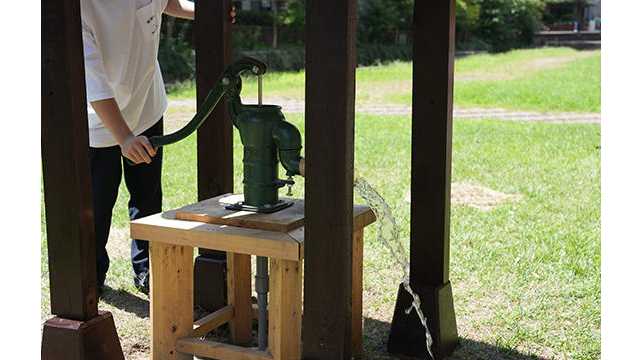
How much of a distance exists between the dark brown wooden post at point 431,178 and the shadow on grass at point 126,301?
3.80ft

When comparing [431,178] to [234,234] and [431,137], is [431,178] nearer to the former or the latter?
[431,137]

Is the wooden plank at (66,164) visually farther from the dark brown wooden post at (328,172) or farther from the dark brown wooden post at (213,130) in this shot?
the dark brown wooden post at (213,130)

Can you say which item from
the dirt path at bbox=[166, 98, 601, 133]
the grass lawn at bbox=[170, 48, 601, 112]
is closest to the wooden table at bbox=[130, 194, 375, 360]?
the dirt path at bbox=[166, 98, 601, 133]

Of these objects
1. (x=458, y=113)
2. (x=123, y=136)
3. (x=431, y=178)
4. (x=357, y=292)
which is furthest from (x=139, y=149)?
(x=458, y=113)

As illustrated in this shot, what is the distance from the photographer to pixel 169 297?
8.61ft

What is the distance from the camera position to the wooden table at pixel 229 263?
93.2 inches

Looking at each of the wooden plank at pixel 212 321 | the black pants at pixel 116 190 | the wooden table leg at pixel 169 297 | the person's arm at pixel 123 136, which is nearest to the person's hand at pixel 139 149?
the person's arm at pixel 123 136

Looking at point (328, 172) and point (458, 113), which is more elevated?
point (328, 172)

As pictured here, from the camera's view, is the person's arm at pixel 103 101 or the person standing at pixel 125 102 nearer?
the person's arm at pixel 103 101

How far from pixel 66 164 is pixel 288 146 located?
0.67 meters

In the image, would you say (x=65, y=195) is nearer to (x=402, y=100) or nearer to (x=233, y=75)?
(x=233, y=75)

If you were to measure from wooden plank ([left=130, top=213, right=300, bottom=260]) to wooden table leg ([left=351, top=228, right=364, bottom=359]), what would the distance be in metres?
0.44

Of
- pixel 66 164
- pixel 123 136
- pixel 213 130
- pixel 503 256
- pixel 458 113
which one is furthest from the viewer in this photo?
pixel 458 113

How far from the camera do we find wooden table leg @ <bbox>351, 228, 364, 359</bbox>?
2723mm
